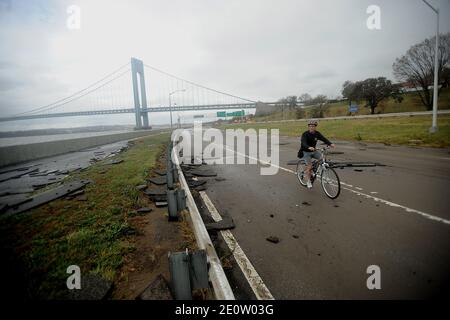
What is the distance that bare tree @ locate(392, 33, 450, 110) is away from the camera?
40.4 metres

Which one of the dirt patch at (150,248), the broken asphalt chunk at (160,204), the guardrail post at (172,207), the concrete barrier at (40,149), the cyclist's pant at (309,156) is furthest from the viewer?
the concrete barrier at (40,149)

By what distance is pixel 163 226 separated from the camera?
4.68m

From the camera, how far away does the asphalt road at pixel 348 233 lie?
2.88 meters

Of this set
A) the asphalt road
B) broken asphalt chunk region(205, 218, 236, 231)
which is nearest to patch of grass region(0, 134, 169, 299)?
broken asphalt chunk region(205, 218, 236, 231)

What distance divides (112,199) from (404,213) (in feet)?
22.2

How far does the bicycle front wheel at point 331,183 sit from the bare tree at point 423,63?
51.1 metres

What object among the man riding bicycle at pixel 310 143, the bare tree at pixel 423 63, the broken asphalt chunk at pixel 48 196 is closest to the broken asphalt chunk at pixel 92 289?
the broken asphalt chunk at pixel 48 196

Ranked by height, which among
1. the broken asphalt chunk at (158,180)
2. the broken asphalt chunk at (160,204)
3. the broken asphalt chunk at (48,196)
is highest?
the broken asphalt chunk at (158,180)

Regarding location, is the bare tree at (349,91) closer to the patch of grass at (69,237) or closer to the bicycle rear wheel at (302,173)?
the bicycle rear wheel at (302,173)

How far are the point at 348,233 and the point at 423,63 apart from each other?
54961 millimetres

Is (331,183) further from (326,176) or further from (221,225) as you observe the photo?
(221,225)

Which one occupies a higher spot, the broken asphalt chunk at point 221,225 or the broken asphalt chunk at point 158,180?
the broken asphalt chunk at point 158,180
